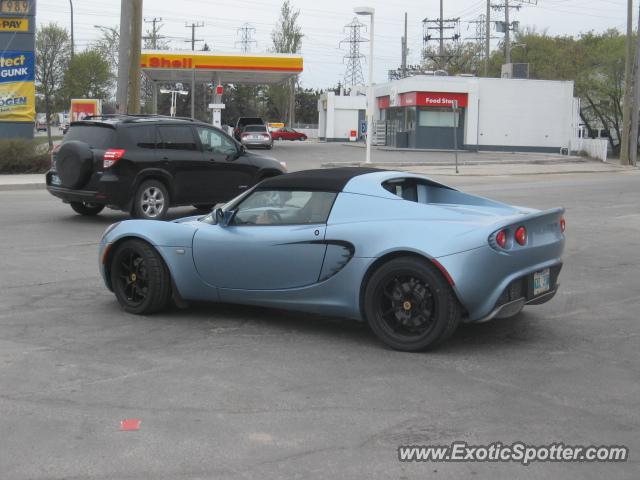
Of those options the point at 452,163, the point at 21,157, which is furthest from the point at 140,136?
the point at 452,163

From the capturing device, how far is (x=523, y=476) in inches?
159

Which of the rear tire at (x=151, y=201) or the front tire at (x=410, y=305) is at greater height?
the rear tire at (x=151, y=201)

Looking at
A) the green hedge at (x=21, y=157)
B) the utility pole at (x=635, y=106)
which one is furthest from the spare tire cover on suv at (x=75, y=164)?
the utility pole at (x=635, y=106)

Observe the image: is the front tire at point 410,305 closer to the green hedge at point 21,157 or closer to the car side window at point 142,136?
the car side window at point 142,136

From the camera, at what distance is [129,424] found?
15.2 feet

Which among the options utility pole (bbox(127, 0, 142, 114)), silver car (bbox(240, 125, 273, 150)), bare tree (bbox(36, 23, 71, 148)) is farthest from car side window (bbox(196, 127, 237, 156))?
bare tree (bbox(36, 23, 71, 148))

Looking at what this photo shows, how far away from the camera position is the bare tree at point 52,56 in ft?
188

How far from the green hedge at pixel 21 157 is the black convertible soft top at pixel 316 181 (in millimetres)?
18989

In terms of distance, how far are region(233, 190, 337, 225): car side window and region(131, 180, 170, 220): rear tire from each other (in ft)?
22.8

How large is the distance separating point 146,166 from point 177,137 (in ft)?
2.90

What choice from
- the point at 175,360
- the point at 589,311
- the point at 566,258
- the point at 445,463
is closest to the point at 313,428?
the point at 445,463

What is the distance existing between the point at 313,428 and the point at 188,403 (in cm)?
84

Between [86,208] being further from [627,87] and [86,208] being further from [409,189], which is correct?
[627,87]

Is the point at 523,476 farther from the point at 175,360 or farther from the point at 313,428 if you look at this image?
the point at 175,360
